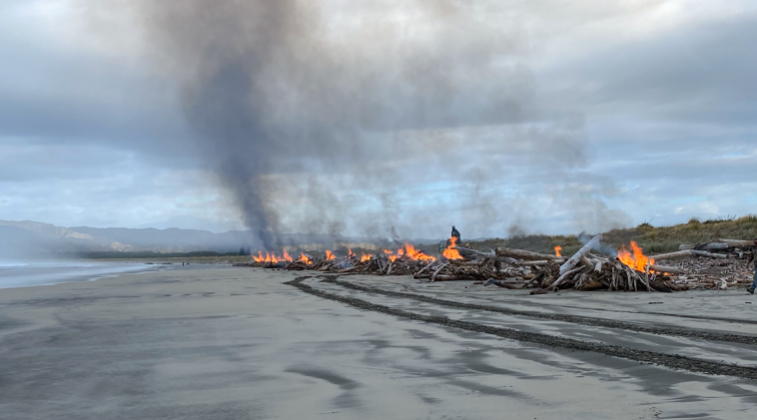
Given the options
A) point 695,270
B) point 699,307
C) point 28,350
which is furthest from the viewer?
point 695,270

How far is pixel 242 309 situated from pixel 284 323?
9.58 ft

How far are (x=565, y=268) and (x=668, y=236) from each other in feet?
71.1

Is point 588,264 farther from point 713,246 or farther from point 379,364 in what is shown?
point 379,364

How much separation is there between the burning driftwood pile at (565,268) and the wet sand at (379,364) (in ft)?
13.7

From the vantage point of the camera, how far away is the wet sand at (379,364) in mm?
4336

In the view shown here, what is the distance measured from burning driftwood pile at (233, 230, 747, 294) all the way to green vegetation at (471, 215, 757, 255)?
6.85 m

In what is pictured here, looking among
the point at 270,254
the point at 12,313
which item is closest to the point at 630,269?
the point at 12,313

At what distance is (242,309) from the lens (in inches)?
482

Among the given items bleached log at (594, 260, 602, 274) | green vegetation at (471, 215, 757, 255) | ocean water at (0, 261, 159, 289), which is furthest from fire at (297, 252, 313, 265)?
bleached log at (594, 260, 602, 274)

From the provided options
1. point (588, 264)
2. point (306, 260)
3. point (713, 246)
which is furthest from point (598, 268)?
point (306, 260)

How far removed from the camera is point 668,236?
34812 millimetres

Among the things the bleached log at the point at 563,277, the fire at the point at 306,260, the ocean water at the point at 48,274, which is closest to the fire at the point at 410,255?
the fire at the point at 306,260

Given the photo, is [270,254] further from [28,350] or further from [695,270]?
[28,350]

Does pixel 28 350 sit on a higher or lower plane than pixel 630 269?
lower
